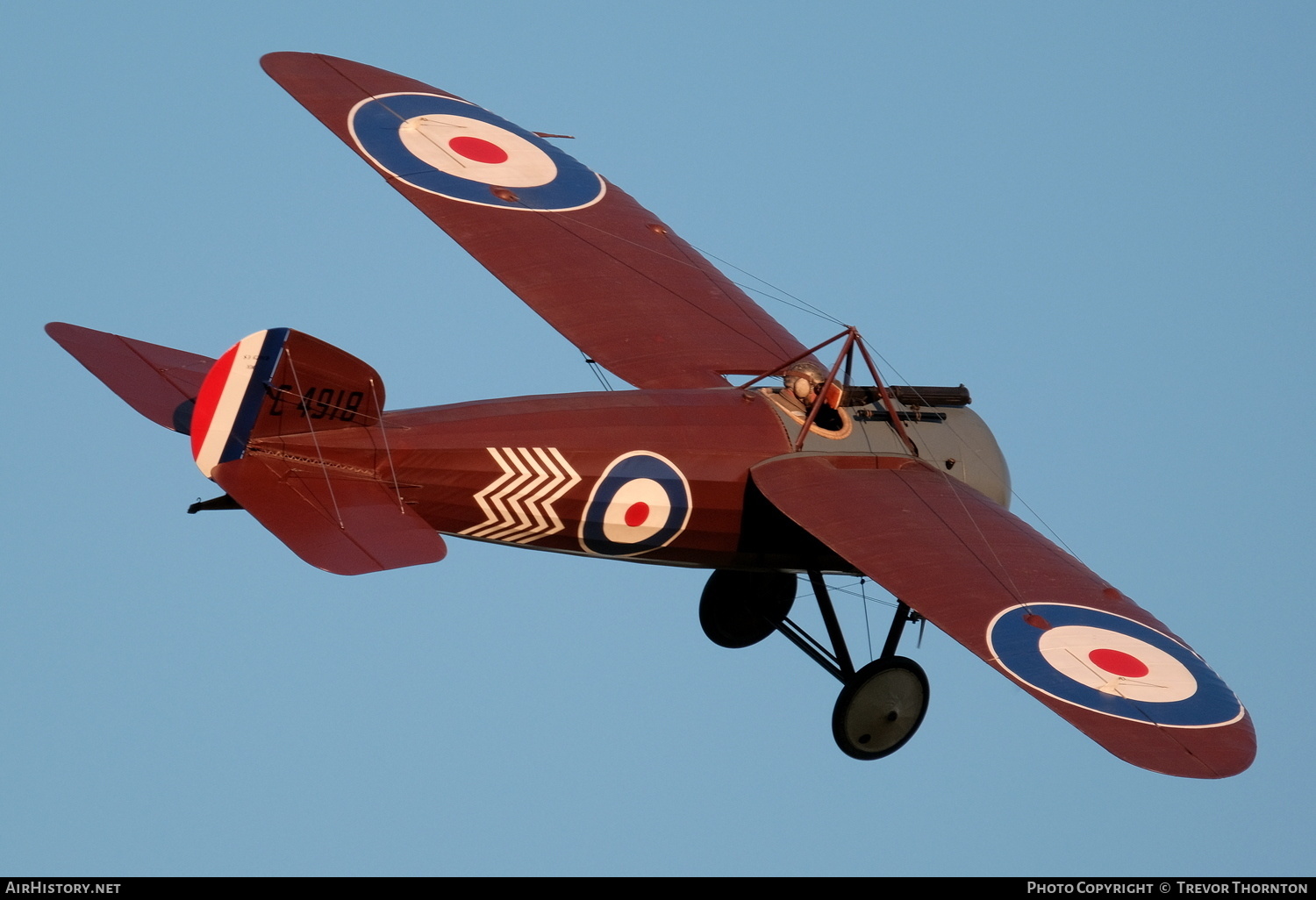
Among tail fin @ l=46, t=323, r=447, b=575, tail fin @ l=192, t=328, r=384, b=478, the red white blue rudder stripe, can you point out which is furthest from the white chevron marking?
the red white blue rudder stripe

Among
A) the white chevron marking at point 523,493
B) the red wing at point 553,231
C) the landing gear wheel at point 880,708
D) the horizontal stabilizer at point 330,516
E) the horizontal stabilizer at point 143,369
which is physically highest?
the red wing at point 553,231

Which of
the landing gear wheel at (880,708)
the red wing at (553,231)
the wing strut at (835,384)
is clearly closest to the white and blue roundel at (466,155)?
the red wing at (553,231)

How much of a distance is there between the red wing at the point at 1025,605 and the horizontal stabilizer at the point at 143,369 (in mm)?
5087

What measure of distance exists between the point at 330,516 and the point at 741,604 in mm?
6148

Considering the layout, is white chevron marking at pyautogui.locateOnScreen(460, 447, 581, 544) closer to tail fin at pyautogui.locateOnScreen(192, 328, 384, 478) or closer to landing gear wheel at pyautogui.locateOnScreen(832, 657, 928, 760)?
tail fin at pyautogui.locateOnScreen(192, 328, 384, 478)

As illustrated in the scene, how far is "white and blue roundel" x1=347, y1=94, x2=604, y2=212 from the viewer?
20.0 m

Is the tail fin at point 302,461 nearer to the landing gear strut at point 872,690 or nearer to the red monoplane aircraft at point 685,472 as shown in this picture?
the red monoplane aircraft at point 685,472

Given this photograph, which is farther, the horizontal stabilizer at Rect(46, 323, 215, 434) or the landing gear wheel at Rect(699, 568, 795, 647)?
the landing gear wheel at Rect(699, 568, 795, 647)

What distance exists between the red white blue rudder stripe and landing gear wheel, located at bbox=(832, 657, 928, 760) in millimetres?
6036

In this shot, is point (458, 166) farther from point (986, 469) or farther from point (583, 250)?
point (986, 469)

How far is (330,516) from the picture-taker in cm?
1474

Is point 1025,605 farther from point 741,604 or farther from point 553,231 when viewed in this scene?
point 553,231

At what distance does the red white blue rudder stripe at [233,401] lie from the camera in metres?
14.7

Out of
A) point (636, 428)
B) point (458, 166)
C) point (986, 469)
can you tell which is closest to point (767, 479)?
point (636, 428)
